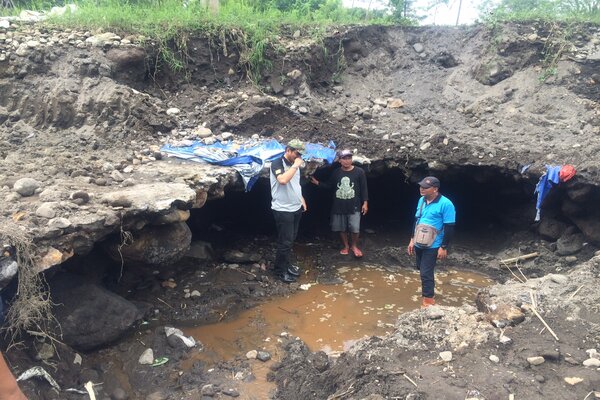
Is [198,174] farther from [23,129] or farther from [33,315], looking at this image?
[23,129]

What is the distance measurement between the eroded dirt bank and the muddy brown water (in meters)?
0.21

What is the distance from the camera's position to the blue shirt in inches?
214

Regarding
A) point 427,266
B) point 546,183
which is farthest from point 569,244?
point 427,266

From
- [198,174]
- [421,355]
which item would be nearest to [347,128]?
[198,174]

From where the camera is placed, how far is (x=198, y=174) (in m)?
5.84

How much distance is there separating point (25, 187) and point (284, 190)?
2.84 meters

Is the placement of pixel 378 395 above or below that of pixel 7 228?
below

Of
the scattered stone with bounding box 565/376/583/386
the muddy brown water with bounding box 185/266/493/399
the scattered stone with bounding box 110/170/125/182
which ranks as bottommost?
the muddy brown water with bounding box 185/266/493/399

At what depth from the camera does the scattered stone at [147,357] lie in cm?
480

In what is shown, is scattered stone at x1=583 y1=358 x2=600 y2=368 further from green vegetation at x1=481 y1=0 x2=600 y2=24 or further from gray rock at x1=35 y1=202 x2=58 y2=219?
green vegetation at x1=481 y1=0 x2=600 y2=24

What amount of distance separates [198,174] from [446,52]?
5962mm

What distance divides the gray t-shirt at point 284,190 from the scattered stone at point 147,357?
2.29 m

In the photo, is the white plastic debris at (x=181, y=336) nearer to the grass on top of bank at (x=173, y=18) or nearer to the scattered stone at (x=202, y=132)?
the scattered stone at (x=202, y=132)

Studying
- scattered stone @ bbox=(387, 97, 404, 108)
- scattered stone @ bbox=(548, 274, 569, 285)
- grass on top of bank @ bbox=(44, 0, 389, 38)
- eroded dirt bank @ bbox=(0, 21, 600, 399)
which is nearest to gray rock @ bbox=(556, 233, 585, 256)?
eroded dirt bank @ bbox=(0, 21, 600, 399)
